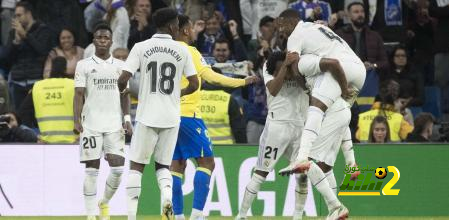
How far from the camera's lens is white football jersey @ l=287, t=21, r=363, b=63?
14547 mm

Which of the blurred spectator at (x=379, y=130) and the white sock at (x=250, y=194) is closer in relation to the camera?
the white sock at (x=250, y=194)

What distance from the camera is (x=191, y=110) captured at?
14.9m

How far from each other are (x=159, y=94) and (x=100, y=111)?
7.80ft

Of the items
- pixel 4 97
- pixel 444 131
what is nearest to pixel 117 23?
pixel 4 97

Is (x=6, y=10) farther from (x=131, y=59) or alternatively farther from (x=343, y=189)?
(x=131, y=59)

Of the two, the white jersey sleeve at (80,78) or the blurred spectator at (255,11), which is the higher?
the blurred spectator at (255,11)

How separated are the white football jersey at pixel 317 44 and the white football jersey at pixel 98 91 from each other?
268 centimetres

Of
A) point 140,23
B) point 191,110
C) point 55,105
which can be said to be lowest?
point 55,105

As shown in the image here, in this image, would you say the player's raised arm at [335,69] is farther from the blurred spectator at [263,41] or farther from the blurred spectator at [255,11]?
the blurred spectator at [255,11]

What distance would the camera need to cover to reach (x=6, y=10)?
22.1m

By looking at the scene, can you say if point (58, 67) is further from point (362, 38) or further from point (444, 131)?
point (444, 131)

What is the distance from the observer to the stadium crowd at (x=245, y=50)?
763 inches

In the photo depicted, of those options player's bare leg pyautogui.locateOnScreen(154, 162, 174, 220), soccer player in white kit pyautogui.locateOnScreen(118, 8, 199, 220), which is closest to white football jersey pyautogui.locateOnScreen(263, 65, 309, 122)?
soccer player in white kit pyautogui.locateOnScreen(118, 8, 199, 220)

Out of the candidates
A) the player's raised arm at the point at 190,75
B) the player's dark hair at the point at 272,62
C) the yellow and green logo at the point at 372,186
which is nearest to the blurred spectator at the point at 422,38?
the yellow and green logo at the point at 372,186
